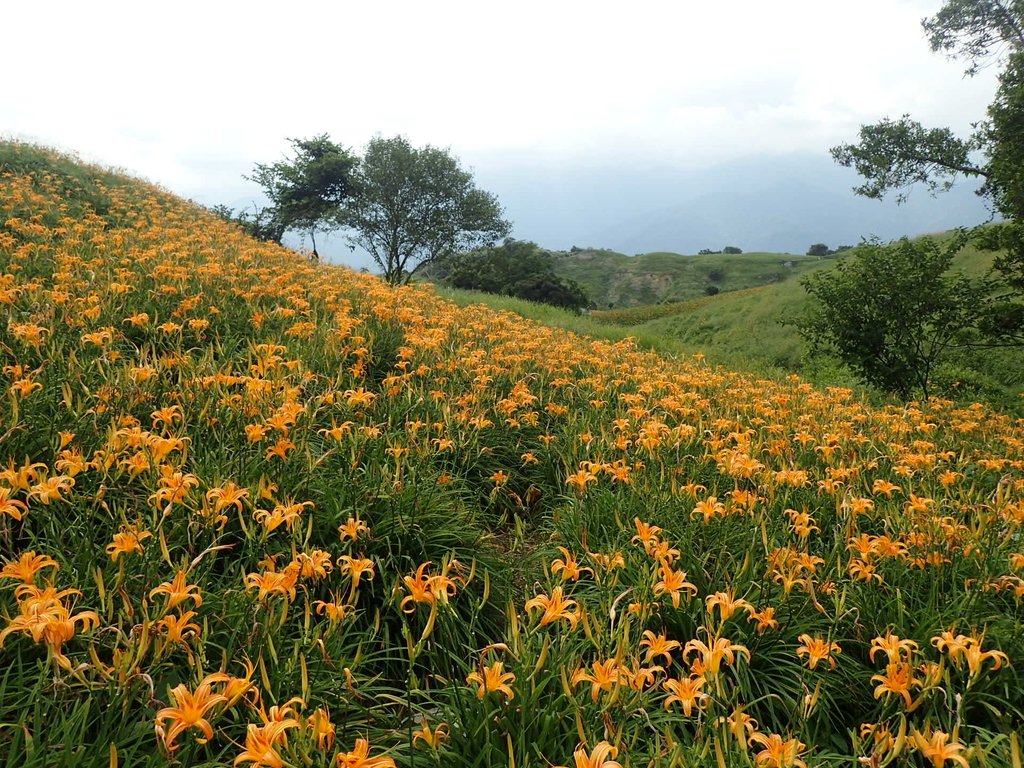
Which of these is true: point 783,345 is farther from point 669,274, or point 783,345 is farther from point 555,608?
point 669,274

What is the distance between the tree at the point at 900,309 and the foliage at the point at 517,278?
96.0 feet

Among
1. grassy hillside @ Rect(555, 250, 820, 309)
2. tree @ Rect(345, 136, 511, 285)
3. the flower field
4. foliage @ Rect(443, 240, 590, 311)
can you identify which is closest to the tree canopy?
the flower field

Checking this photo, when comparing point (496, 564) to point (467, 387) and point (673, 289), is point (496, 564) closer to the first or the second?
point (467, 387)

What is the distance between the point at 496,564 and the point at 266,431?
150 centimetres

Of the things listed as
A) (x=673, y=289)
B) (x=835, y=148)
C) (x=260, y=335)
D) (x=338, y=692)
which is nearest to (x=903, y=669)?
(x=338, y=692)

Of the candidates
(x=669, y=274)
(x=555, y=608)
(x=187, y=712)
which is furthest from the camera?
(x=669, y=274)

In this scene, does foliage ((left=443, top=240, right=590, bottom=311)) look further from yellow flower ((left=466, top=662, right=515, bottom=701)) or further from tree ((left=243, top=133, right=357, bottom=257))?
yellow flower ((left=466, top=662, right=515, bottom=701))

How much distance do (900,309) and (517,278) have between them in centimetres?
3383

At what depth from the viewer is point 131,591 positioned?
1.95 metres

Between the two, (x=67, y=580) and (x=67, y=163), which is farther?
(x=67, y=163)

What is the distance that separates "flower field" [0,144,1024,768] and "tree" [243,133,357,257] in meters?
23.2

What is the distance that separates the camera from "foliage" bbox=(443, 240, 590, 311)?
130 feet

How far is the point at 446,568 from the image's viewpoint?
5.69 ft

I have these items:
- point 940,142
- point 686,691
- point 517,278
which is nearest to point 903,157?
point 940,142
